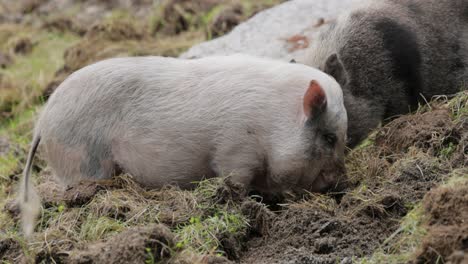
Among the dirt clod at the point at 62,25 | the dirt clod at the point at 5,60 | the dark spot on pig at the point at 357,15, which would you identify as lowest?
the dirt clod at the point at 62,25

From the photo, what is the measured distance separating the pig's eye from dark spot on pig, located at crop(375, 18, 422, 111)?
1285 mm

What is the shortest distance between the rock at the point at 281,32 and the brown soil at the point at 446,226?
378 cm

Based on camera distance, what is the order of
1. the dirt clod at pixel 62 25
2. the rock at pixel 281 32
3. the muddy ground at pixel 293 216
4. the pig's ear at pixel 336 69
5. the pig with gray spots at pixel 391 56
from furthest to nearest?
the dirt clod at pixel 62 25 < the rock at pixel 281 32 < the pig with gray spots at pixel 391 56 < the pig's ear at pixel 336 69 < the muddy ground at pixel 293 216

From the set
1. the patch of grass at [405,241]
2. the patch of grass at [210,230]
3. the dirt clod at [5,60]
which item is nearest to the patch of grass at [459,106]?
the patch of grass at [405,241]

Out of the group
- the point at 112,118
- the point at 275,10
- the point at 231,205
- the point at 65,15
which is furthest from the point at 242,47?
the point at 65,15

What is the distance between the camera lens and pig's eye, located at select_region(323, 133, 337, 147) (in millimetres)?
5621

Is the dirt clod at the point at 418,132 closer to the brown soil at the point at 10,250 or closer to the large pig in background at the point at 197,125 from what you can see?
the large pig in background at the point at 197,125

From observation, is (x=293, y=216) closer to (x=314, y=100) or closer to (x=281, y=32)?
(x=314, y=100)

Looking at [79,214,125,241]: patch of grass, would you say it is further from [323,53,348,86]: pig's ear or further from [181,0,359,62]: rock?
[181,0,359,62]: rock

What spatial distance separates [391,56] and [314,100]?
1479 mm

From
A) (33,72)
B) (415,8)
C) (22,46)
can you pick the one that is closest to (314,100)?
(415,8)

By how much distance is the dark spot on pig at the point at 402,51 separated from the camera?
6688mm

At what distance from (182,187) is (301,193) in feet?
2.68

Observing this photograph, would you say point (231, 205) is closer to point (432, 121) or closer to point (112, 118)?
point (112, 118)
